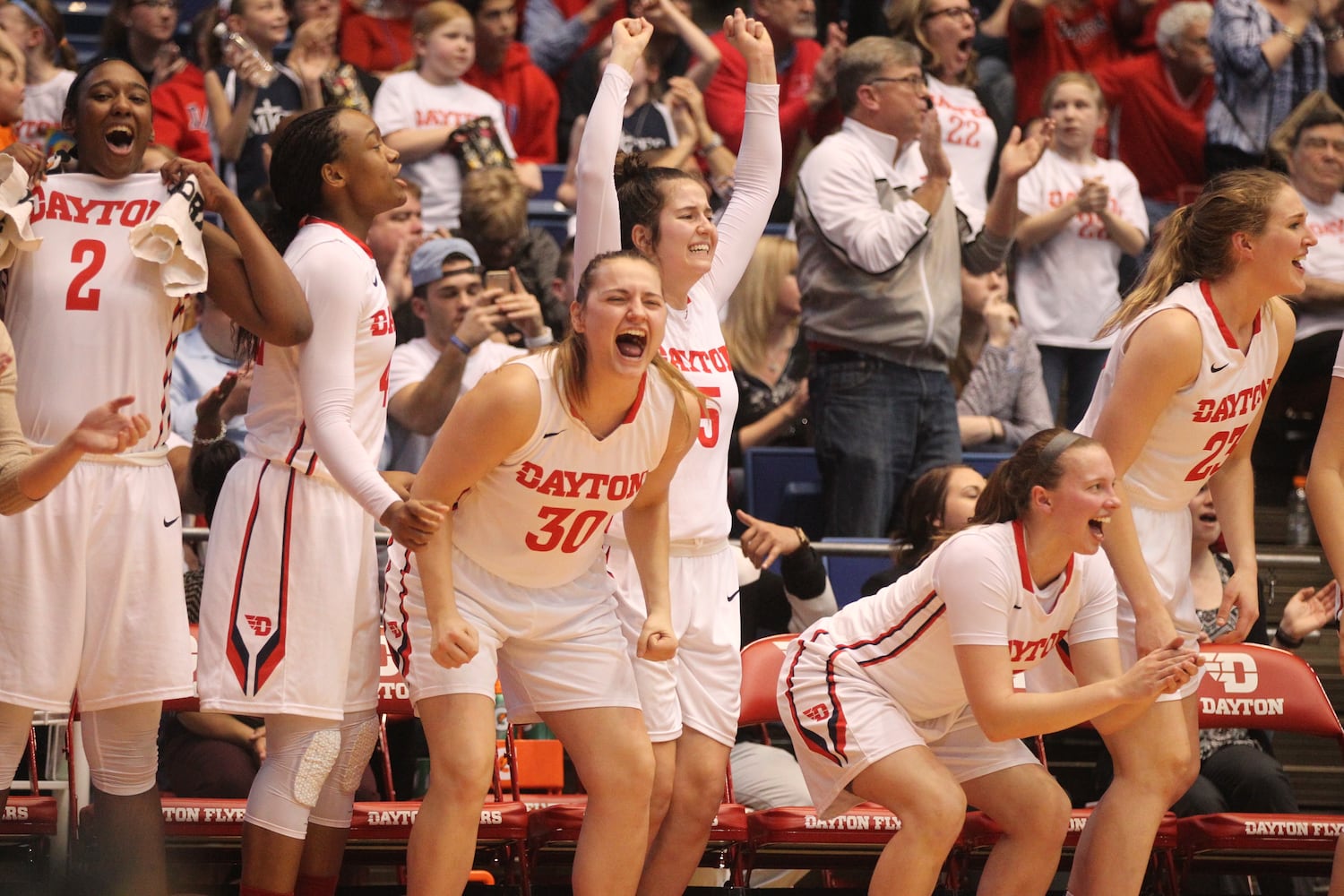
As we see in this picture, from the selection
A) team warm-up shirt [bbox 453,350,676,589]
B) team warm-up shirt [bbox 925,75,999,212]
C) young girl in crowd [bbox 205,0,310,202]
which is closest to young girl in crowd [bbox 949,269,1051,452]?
team warm-up shirt [bbox 925,75,999,212]

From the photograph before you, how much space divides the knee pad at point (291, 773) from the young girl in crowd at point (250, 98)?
13.3ft

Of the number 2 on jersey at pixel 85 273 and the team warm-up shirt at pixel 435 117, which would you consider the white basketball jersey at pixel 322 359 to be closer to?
the number 2 on jersey at pixel 85 273

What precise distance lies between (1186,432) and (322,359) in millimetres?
2088

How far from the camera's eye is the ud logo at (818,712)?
4.14m

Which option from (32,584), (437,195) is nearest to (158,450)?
(32,584)

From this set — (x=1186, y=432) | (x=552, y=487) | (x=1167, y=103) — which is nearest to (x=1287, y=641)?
(x=1186, y=432)

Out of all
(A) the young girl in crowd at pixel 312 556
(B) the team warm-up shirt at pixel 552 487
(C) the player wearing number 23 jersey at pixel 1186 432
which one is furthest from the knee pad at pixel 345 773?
(C) the player wearing number 23 jersey at pixel 1186 432

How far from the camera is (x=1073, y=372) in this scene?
767 centimetres

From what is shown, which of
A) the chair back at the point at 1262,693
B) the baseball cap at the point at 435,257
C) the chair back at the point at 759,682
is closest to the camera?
the chair back at the point at 759,682

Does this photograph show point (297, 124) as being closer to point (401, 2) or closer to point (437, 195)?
point (437, 195)

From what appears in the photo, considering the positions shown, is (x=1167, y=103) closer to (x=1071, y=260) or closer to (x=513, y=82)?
(x=1071, y=260)

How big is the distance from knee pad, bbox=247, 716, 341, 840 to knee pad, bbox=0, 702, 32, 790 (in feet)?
1.67

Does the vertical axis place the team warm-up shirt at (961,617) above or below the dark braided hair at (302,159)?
below

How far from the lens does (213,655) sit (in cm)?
386
